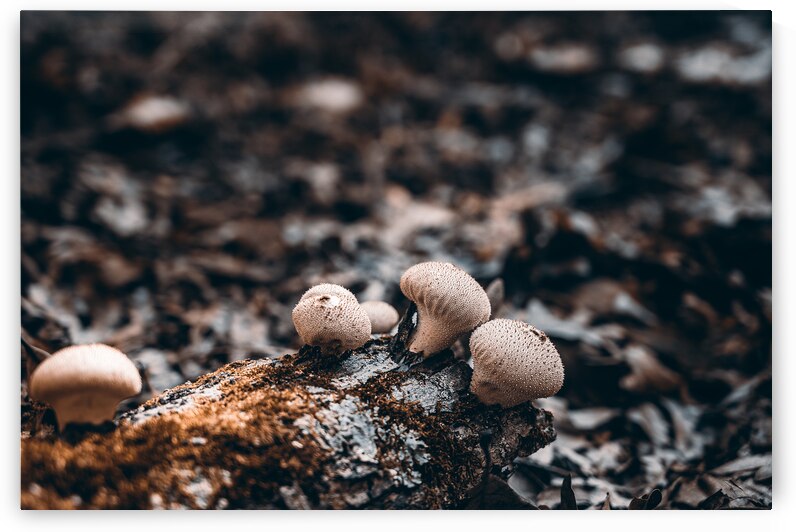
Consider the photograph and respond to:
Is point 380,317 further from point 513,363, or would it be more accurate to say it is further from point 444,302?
point 513,363

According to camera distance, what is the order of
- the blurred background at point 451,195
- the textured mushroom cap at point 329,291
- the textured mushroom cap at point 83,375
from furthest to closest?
1. the blurred background at point 451,195
2. the textured mushroom cap at point 329,291
3. the textured mushroom cap at point 83,375

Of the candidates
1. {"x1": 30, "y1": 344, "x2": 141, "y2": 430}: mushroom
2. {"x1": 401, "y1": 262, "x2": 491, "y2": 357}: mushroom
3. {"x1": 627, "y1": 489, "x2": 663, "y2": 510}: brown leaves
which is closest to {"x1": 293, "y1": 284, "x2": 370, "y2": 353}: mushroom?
{"x1": 401, "y1": 262, "x2": 491, "y2": 357}: mushroom

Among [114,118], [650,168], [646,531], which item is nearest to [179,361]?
[646,531]

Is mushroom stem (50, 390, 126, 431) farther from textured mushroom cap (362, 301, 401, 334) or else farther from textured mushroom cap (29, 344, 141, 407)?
textured mushroom cap (362, 301, 401, 334)

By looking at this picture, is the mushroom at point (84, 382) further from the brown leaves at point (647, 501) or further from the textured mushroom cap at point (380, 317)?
the brown leaves at point (647, 501)

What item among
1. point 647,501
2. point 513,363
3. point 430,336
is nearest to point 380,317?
point 430,336

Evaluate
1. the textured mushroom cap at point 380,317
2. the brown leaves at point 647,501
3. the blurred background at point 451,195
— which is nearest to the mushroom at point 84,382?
the blurred background at point 451,195
